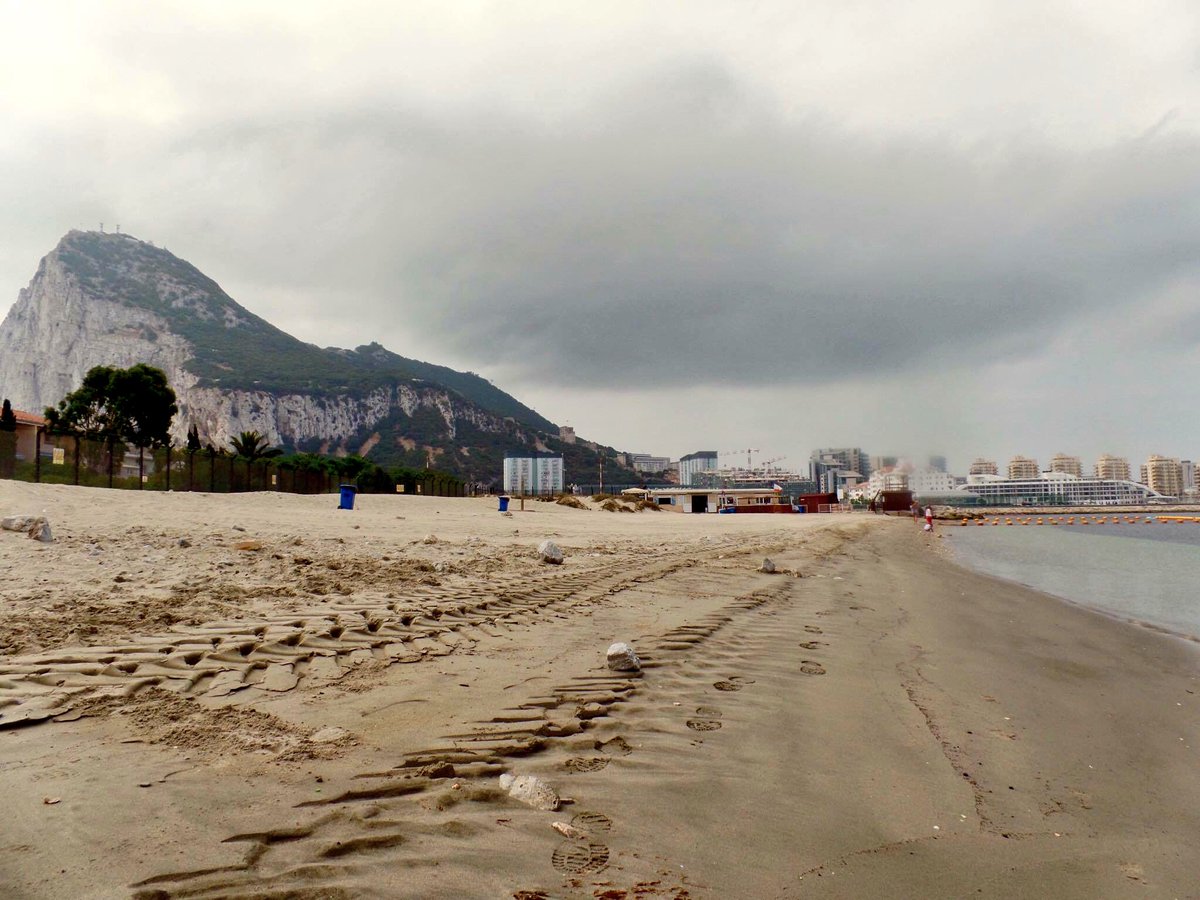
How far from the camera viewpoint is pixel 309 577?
278 inches

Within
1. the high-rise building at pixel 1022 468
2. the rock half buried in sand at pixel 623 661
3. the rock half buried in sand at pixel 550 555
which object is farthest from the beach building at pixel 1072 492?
A: the rock half buried in sand at pixel 623 661

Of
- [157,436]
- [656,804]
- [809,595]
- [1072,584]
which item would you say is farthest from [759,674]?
[157,436]

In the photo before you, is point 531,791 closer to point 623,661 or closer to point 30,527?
point 623,661

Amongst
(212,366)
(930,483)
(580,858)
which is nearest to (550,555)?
(580,858)

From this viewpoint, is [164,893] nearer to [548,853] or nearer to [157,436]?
[548,853]

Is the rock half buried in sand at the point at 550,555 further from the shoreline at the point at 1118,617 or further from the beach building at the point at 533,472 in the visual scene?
the beach building at the point at 533,472

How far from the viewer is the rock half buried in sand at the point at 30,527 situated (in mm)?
7582

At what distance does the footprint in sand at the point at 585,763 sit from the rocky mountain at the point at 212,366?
138785 millimetres

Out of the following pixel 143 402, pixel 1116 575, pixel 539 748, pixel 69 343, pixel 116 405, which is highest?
pixel 69 343

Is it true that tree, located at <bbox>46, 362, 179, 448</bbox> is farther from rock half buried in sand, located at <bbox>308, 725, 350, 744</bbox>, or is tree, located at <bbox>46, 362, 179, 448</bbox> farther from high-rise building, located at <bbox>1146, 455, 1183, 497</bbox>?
high-rise building, located at <bbox>1146, 455, 1183, 497</bbox>

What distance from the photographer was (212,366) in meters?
138

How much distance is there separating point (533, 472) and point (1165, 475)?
176m

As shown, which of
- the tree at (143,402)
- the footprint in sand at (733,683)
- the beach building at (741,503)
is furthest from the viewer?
the beach building at (741,503)

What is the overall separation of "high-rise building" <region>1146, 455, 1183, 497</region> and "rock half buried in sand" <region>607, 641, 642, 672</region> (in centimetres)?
22961
